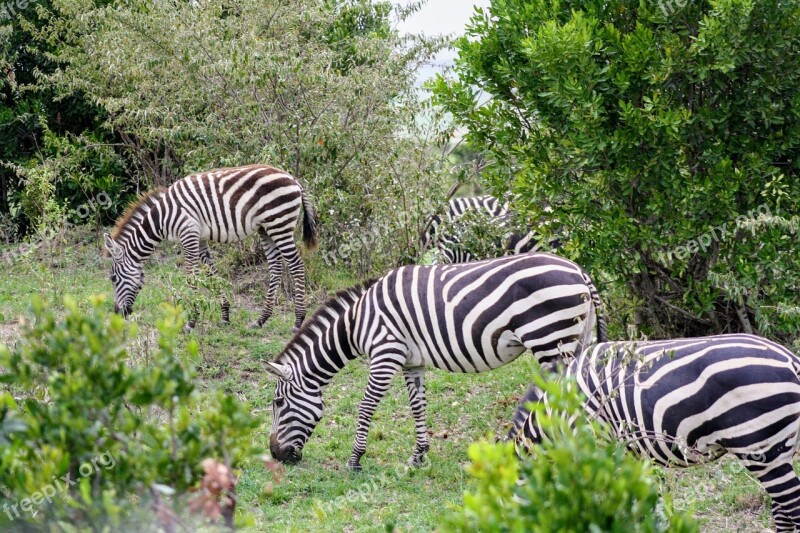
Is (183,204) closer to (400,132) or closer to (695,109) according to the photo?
(400,132)

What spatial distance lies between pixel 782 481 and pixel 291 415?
4.10 meters

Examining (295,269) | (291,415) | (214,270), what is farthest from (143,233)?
(291,415)

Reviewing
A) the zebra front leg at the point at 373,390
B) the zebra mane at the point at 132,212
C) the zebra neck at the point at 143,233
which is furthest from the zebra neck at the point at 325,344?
the zebra mane at the point at 132,212

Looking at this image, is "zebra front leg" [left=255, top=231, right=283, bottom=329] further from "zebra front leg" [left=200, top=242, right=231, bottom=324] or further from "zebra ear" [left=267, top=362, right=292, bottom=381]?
"zebra ear" [left=267, top=362, right=292, bottom=381]

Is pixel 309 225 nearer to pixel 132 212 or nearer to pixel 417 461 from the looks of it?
pixel 132 212

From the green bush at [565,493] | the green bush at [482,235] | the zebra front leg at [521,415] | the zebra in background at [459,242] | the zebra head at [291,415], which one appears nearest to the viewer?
the green bush at [565,493]

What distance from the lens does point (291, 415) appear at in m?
7.63

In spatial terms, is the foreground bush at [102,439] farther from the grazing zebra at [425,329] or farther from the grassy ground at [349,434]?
the grazing zebra at [425,329]

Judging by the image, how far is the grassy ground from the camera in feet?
21.1

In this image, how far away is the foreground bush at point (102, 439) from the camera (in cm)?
278

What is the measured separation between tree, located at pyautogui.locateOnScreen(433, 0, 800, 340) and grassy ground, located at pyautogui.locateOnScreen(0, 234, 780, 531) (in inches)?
71.8

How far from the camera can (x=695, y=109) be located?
7.83 metres

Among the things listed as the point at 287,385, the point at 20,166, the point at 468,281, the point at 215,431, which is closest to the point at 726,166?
the point at 468,281

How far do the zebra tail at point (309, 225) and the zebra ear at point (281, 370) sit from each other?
14.3ft
